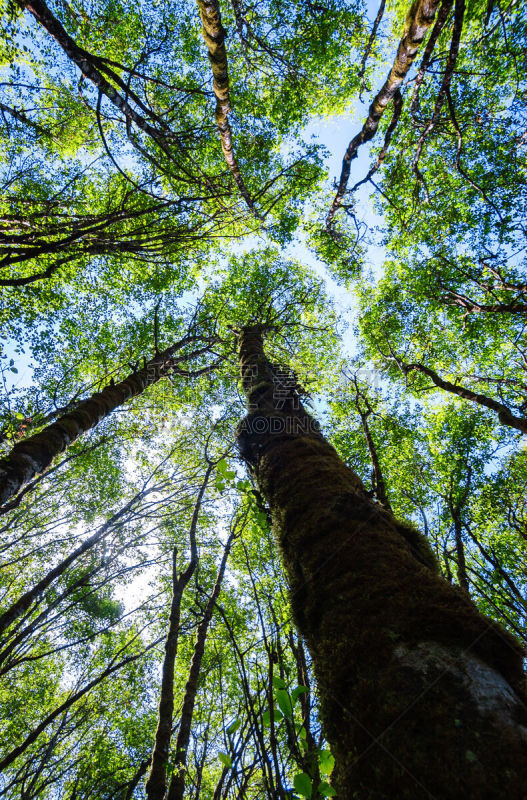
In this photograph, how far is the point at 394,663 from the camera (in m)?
1.19

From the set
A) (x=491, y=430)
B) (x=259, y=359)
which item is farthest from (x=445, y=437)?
(x=259, y=359)

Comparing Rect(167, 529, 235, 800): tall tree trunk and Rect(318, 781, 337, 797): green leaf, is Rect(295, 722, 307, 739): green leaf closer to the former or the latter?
Rect(318, 781, 337, 797): green leaf

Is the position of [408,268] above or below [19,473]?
above

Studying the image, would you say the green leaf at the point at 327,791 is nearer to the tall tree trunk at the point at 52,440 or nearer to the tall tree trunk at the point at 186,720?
the tall tree trunk at the point at 186,720

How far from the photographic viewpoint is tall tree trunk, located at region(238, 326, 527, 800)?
896 mm

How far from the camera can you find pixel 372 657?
1264 mm

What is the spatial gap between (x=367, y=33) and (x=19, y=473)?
1309 centimetres

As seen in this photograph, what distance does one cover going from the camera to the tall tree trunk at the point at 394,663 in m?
0.90

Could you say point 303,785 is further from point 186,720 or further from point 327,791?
point 186,720

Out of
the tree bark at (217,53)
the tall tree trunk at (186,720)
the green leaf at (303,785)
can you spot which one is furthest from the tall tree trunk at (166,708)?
the tree bark at (217,53)

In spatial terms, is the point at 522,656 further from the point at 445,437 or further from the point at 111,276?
the point at 111,276

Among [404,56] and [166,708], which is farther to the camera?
[404,56]

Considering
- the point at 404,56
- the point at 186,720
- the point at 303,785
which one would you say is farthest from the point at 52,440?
the point at 404,56

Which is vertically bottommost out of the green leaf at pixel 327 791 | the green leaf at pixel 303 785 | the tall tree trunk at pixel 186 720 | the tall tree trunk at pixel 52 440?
the green leaf at pixel 327 791
